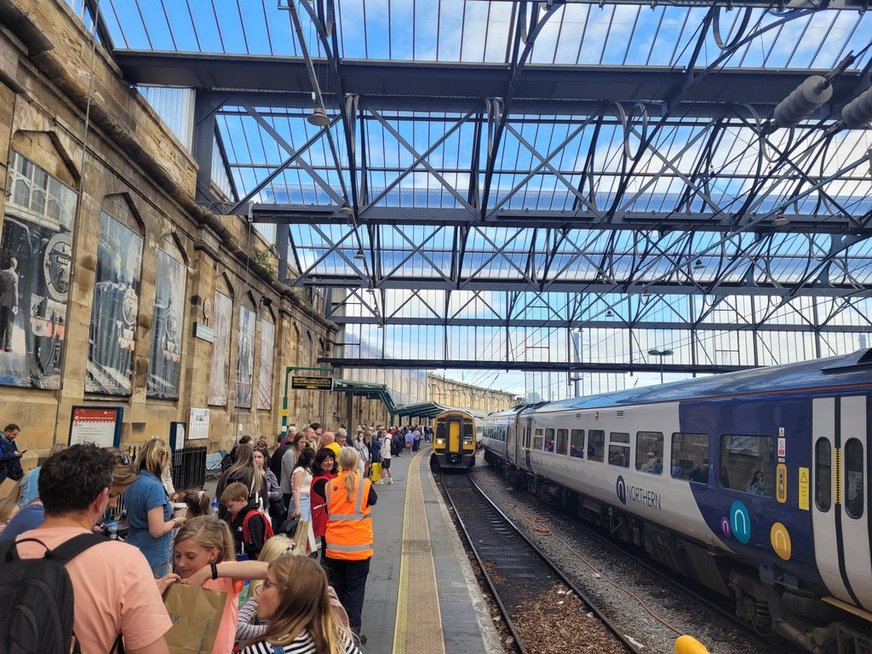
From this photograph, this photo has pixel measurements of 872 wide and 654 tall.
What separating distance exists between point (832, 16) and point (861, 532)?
16.3m

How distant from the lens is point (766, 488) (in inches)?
268

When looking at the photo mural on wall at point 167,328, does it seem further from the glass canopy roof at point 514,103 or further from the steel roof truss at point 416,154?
the steel roof truss at point 416,154

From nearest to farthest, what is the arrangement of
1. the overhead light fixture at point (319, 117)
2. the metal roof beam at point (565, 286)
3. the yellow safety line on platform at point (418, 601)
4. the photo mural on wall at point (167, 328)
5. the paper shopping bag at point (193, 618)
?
the paper shopping bag at point (193, 618) → the yellow safety line on platform at point (418, 601) → the overhead light fixture at point (319, 117) → the photo mural on wall at point (167, 328) → the metal roof beam at point (565, 286)

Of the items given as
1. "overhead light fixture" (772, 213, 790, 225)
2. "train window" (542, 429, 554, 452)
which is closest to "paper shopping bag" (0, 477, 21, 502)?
"train window" (542, 429, 554, 452)

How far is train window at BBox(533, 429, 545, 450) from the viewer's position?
59.5 feet

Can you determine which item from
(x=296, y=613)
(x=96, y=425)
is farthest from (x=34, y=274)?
(x=296, y=613)

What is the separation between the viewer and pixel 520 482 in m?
23.5

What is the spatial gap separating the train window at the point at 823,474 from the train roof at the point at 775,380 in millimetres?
572

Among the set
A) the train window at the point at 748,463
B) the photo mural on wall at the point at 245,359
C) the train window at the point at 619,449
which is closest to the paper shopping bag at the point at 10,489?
the train window at the point at 748,463

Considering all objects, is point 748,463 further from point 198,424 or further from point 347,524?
point 198,424

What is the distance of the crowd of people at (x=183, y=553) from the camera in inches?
→ 83.2

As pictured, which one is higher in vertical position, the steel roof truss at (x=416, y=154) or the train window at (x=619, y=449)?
the steel roof truss at (x=416, y=154)

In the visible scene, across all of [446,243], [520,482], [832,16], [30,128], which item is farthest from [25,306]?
[446,243]

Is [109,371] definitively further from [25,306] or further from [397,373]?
[397,373]
